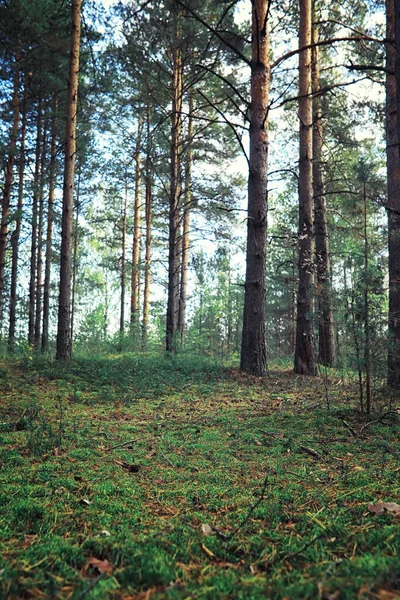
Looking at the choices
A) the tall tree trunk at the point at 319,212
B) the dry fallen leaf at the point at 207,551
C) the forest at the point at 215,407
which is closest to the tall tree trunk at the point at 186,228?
the forest at the point at 215,407

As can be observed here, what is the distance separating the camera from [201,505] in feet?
7.09

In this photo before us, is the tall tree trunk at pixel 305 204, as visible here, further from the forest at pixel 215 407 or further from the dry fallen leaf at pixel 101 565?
the dry fallen leaf at pixel 101 565

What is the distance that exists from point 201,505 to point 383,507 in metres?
0.97

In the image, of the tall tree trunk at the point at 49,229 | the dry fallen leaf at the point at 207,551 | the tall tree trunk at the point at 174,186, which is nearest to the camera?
the dry fallen leaf at the point at 207,551

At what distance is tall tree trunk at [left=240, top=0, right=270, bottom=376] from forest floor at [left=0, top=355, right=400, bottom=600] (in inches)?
135

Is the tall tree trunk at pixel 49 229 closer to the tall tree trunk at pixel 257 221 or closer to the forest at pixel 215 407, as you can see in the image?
the forest at pixel 215 407

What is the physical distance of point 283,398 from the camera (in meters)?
6.35

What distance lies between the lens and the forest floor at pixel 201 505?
50.9 inches

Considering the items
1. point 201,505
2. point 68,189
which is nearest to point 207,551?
point 201,505

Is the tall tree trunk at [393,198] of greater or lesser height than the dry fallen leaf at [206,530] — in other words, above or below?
above

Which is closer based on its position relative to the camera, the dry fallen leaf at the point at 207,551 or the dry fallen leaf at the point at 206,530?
the dry fallen leaf at the point at 207,551

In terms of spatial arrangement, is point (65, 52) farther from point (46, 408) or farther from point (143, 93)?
point (46, 408)

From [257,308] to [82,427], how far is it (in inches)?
203

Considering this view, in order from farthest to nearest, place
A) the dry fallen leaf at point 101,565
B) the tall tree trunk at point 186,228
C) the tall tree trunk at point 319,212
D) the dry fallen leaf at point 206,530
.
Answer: the tall tree trunk at point 186,228 < the tall tree trunk at point 319,212 < the dry fallen leaf at point 206,530 < the dry fallen leaf at point 101,565
